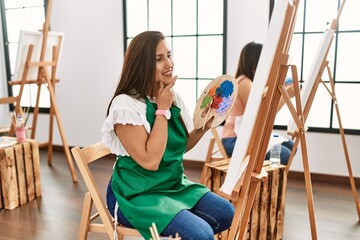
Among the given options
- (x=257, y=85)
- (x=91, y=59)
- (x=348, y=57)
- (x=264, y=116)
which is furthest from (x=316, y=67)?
(x=91, y=59)

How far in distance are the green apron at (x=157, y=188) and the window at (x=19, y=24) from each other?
3343mm

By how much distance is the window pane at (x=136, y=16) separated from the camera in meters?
3.82

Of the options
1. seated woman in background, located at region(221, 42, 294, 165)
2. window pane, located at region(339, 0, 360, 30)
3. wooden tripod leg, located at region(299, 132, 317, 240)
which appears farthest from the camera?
window pane, located at region(339, 0, 360, 30)

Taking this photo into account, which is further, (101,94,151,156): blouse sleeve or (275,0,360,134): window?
(275,0,360,134): window

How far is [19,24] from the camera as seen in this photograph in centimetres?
455

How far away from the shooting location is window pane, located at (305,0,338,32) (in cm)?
316

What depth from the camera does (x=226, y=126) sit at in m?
2.59

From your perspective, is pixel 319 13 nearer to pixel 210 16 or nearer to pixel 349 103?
pixel 349 103

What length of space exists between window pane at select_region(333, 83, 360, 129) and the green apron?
6.91ft

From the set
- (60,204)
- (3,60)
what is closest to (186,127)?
(60,204)

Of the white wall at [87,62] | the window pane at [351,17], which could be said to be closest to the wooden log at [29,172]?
the white wall at [87,62]

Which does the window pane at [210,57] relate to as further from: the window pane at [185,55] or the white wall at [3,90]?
the white wall at [3,90]

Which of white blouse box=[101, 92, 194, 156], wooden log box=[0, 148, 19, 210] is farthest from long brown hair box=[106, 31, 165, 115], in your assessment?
wooden log box=[0, 148, 19, 210]

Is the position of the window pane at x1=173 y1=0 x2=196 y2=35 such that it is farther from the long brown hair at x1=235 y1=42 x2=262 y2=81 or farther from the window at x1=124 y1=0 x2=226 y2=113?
the long brown hair at x1=235 y1=42 x2=262 y2=81
